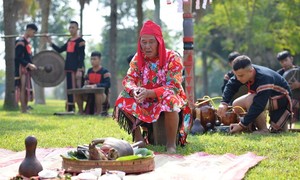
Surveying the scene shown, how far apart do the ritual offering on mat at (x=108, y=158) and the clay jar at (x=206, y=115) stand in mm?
3356

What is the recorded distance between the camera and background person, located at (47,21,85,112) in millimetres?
12898

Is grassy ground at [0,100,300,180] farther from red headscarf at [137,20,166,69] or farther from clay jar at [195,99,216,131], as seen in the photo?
red headscarf at [137,20,166,69]

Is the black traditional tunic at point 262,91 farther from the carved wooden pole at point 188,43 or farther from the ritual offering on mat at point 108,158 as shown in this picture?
the ritual offering on mat at point 108,158

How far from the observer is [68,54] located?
13.0m

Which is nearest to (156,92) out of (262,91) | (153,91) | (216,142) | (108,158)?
(153,91)

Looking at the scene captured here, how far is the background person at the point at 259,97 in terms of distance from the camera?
747 cm

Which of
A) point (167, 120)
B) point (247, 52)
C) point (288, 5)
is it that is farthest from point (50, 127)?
point (247, 52)

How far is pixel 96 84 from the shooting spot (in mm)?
12508

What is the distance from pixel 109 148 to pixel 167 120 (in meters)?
1.41

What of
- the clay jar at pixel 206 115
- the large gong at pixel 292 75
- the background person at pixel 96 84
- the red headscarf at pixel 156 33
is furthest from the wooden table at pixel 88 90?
the red headscarf at pixel 156 33

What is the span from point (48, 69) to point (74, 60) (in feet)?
2.93

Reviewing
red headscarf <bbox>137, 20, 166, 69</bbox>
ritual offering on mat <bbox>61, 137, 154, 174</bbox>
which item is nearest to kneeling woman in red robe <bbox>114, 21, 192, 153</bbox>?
red headscarf <bbox>137, 20, 166, 69</bbox>

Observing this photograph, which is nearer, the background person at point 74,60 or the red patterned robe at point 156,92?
the red patterned robe at point 156,92

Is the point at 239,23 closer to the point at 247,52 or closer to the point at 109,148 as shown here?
the point at 247,52
